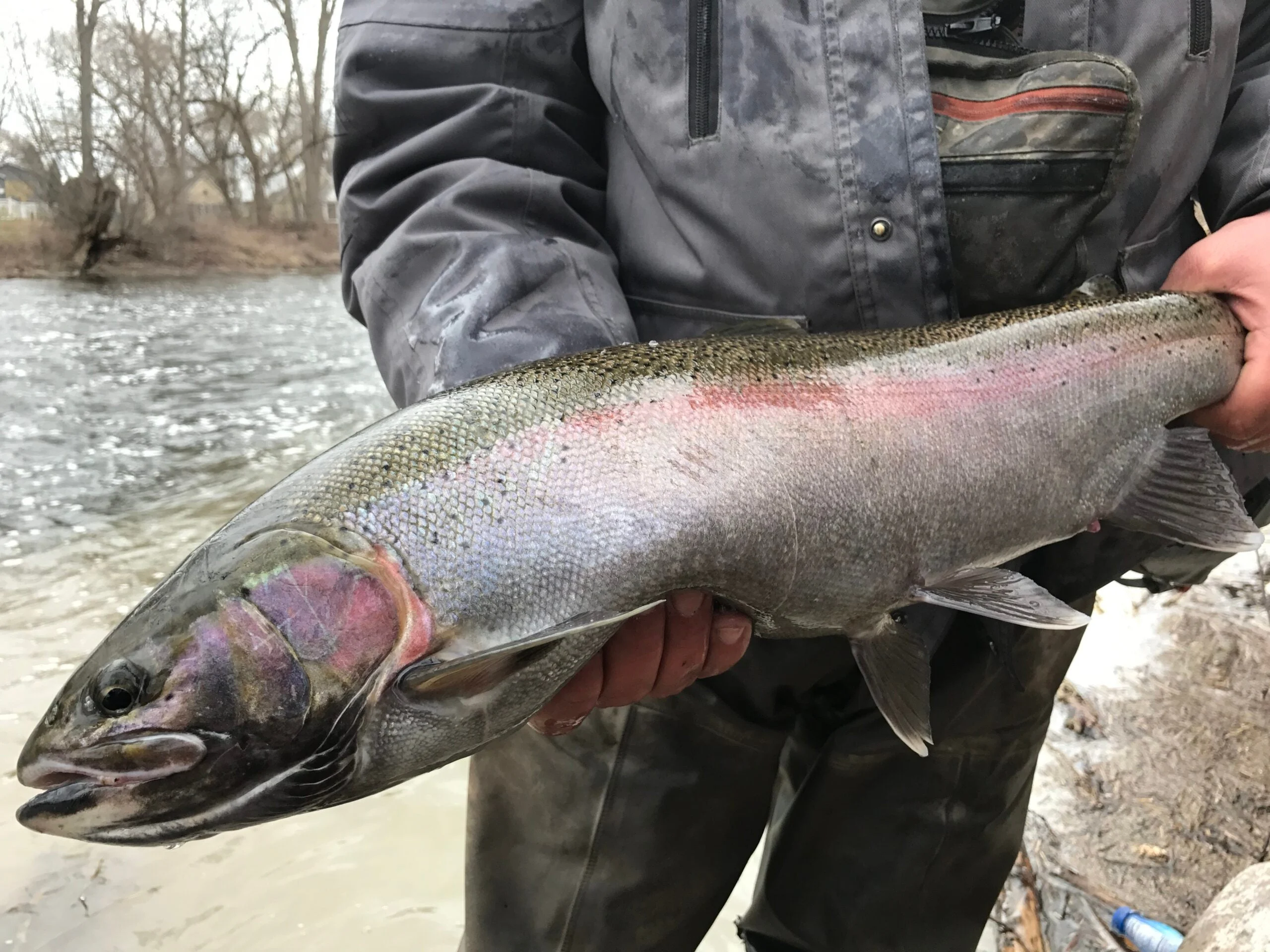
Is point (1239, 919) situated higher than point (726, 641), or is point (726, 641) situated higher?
point (726, 641)

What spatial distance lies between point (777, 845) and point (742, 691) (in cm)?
56

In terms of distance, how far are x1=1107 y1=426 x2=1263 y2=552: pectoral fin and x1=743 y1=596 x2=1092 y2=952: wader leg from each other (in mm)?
372

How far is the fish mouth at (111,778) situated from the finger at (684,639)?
656 millimetres

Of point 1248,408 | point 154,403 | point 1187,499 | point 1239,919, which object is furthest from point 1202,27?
point 154,403

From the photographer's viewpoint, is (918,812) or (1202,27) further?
(918,812)

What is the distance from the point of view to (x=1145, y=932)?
7.55 feet

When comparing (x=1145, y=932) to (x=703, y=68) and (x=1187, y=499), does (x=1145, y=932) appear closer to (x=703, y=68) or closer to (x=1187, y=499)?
(x=1187, y=499)

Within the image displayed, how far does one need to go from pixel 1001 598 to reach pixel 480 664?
36.0 inches

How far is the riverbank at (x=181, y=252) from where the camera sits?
69.4 ft

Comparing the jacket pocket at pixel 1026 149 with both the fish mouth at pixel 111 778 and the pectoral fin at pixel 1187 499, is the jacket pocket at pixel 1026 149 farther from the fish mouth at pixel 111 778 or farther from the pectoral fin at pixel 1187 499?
the fish mouth at pixel 111 778

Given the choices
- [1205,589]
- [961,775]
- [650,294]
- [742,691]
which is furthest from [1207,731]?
[650,294]

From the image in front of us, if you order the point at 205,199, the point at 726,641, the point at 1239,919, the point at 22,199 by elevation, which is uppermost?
Answer: the point at 205,199

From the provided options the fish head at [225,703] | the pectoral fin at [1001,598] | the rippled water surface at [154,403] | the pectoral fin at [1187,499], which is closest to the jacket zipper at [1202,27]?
the pectoral fin at [1187,499]

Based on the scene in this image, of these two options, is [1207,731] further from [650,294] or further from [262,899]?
[262,899]
